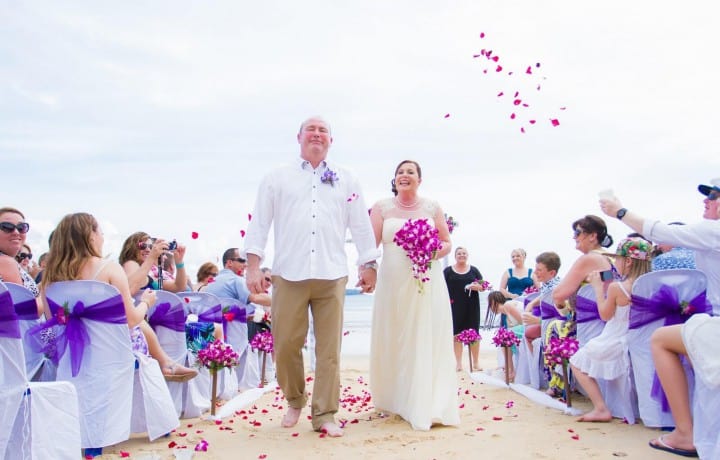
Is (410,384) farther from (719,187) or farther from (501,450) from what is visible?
(719,187)

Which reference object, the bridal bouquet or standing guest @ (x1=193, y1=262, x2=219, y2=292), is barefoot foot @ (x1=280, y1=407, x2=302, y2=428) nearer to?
the bridal bouquet

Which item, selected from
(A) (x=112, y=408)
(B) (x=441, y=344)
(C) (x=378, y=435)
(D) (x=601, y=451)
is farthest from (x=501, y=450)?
(A) (x=112, y=408)

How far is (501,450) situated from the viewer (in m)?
3.90

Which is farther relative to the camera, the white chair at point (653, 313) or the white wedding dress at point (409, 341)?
the white wedding dress at point (409, 341)

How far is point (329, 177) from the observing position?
4.84 m

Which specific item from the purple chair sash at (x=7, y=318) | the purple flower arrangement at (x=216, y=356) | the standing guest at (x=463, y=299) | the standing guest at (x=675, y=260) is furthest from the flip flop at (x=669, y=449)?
the standing guest at (x=463, y=299)

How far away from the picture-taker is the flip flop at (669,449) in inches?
146

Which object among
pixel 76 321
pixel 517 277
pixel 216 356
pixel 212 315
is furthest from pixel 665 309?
pixel 517 277

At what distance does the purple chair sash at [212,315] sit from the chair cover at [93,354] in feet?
7.10

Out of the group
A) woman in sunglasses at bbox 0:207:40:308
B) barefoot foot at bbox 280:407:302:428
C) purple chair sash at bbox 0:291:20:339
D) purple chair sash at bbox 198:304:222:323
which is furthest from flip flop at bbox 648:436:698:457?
woman in sunglasses at bbox 0:207:40:308

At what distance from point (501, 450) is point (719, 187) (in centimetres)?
207

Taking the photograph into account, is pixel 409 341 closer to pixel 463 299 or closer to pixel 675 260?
pixel 675 260

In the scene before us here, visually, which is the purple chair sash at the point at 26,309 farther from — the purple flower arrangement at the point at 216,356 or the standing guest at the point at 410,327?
the standing guest at the point at 410,327

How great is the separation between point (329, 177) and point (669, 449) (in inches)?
114
